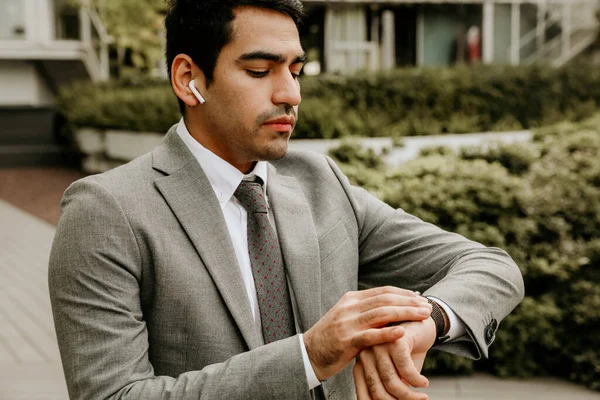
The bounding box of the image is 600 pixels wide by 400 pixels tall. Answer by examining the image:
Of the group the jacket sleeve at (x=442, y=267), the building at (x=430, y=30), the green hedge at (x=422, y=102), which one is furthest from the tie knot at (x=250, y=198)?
the building at (x=430, y=30)

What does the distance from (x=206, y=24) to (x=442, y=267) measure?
99 cm

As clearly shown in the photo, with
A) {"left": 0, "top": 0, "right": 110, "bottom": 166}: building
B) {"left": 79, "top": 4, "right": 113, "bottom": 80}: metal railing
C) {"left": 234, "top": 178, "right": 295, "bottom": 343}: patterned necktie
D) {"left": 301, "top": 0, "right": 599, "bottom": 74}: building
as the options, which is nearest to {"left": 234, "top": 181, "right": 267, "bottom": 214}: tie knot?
{"left": 234, "top": 178, "right": 295, "bottom": 343}: patterned necktie

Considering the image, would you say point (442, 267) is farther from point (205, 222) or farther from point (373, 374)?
point (205, 222)

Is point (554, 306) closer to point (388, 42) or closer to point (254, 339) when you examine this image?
point (254, 339)

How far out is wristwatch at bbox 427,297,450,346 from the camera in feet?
6.44

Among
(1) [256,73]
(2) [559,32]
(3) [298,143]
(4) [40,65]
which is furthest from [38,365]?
(2) [559,32]

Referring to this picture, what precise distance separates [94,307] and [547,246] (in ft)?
12.6

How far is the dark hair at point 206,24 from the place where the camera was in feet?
6.59

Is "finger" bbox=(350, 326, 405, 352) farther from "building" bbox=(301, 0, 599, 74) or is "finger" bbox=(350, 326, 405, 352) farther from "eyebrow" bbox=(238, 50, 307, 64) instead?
"building" bbox=(301, 0, 599, 74)

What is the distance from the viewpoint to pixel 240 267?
2.02 meters

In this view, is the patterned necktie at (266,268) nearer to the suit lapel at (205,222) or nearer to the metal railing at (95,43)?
the suit lapel at (205,222)

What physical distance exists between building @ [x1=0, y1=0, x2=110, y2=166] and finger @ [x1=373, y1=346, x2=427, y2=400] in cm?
1655

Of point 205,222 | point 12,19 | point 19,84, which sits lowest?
point 19,84

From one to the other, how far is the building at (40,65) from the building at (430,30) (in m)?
6.56
